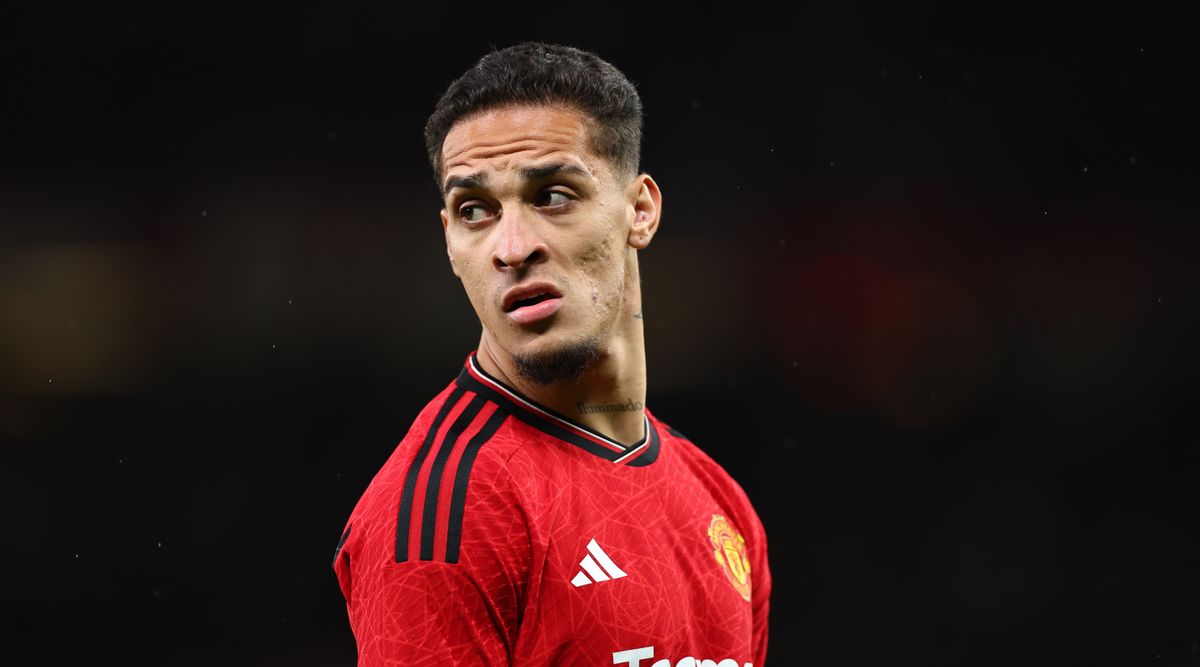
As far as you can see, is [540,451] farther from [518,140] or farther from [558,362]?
[518,140]

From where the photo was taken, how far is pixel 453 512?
209cm

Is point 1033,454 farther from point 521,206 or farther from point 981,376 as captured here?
point 521,206

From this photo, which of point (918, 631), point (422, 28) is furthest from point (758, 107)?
point (918, 631)

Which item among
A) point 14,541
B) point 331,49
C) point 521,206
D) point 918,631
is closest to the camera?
point 521,206

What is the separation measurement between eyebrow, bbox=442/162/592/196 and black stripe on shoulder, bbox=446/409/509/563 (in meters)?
0.44

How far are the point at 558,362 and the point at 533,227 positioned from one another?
260mm

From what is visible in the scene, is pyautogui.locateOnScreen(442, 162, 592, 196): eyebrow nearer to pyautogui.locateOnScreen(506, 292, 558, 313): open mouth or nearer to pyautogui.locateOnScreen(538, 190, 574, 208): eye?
pyautogui.locateOnScreen(538, 190, 574, 208): eye

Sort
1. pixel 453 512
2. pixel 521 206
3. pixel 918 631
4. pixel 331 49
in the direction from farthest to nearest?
pixel 918 631
pixel 331 49
pixel 521 206
pixel 453 512

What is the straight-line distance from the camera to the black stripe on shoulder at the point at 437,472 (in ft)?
6.74

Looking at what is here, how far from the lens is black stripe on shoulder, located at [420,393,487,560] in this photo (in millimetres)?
2055

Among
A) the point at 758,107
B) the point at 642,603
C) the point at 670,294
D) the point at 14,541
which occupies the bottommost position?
the point at 14,541

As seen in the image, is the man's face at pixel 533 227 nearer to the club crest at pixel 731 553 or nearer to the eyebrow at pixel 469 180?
the eyebrow at pixel 469 180

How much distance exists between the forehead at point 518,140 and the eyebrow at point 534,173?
0.03 feet

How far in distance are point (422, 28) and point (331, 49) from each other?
406 mm
